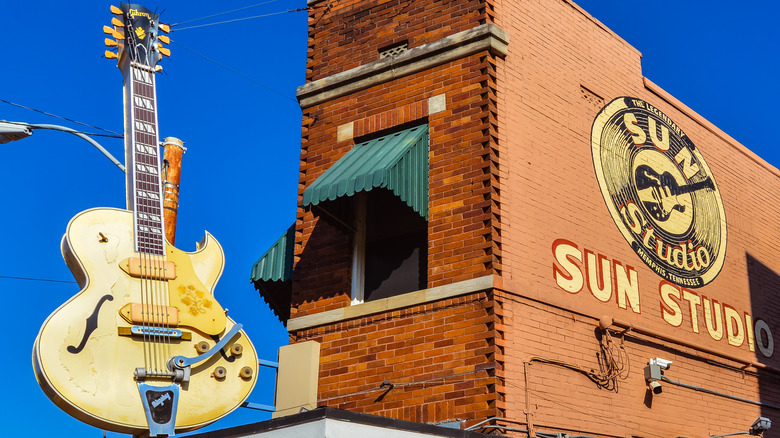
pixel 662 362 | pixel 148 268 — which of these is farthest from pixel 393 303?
pixel 662 362

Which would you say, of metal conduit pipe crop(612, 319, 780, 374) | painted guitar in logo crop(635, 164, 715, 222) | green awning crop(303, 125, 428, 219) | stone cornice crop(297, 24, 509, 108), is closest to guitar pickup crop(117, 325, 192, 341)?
green awning crop(303, 125, 428, 219)

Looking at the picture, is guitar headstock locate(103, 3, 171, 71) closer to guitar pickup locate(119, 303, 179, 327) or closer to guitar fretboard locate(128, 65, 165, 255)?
guitar fretboard locate(128, 65, 165, 255)

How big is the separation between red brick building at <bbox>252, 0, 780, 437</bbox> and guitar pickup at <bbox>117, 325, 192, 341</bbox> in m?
2.49

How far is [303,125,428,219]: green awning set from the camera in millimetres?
11961

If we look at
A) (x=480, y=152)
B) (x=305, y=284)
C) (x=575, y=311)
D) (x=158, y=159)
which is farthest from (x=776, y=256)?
(x=158, y=159)

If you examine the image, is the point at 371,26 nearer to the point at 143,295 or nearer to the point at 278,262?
the point at 278,262

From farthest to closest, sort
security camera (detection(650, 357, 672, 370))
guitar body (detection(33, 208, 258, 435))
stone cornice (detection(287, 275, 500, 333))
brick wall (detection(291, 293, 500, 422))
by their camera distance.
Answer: security camera (detection(650, 357, 672, 370)) < stone cornice (detection(287, 275, 500, 333)) < brick wall (detection(291, 293, 500, 422)) < guitar body (detection(33, 208, 258, 435))

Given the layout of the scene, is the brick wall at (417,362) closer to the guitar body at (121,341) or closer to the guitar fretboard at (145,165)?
the guitar body at (121,341)

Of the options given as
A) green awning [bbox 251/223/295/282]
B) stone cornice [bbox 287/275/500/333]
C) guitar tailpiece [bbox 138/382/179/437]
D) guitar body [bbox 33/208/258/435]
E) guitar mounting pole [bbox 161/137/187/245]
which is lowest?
guitar tailpiece [bbox 138/382/179/437]

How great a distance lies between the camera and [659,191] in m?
14.8

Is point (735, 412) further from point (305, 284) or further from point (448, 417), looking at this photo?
point (305, 284)

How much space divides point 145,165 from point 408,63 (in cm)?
392

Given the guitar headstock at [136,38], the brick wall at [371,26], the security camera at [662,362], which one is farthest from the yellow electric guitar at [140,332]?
the security camera at [662,362]

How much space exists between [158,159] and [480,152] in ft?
12.8
